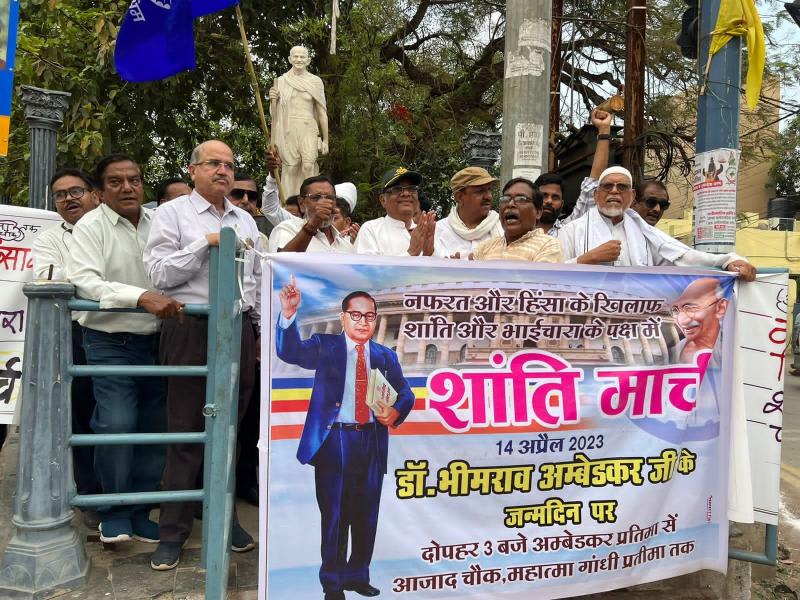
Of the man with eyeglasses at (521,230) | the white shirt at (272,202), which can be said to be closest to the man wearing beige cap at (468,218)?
the man with eyeglasses at (521,230)

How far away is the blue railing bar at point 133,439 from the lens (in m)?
2.62

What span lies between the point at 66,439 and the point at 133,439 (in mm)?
335

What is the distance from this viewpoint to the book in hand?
2.69 m

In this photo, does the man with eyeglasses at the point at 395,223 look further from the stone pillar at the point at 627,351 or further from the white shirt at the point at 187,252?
the stone pillar at the point at 627,351

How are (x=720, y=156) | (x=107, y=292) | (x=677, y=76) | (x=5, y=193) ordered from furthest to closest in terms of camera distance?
(x=677, y=76), (x=5, y=193), (x=720, y=156), (x=107, y=292)

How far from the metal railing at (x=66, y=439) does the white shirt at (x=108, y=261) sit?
19 centimetres

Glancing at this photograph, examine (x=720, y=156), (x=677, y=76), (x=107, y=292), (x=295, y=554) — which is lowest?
(x=295, y=554)

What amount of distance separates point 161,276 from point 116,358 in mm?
552

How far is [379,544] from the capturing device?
2.68 m

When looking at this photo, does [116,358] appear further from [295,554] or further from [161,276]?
[295,554]

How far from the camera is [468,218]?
162 inches

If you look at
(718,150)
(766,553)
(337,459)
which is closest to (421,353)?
(337,459)

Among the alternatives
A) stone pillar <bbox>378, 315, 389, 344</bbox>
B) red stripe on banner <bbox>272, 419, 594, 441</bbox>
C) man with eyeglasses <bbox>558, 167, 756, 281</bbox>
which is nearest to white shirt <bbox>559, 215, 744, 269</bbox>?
man with eyeglasses <bbox>558, 167, 756, 281</bbox>

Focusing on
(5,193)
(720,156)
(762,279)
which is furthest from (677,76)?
(5,193)
